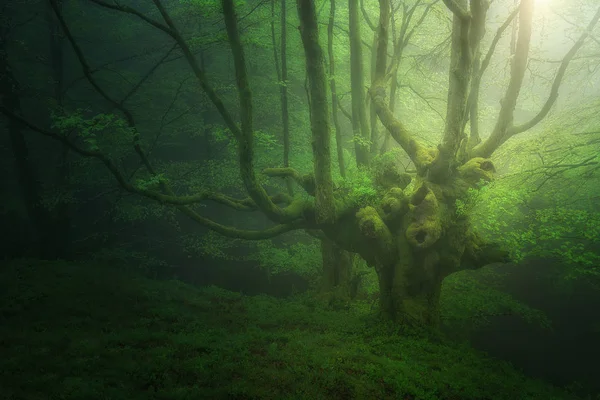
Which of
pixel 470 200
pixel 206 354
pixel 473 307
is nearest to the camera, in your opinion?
pixel 206 354

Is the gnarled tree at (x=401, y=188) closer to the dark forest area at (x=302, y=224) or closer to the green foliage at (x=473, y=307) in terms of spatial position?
the dark forest area at (x=302, y=224)

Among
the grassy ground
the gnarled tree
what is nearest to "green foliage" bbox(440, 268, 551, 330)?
the gnarled tree

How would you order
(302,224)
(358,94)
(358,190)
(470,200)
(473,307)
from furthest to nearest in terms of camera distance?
(358,94) → (473,307) → (302,224) → (358,190) → (470,200)

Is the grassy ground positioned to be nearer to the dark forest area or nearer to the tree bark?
the dark forest area

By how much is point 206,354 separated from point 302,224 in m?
4.07

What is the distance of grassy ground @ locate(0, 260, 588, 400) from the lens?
464 centimetres

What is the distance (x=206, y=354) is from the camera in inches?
226

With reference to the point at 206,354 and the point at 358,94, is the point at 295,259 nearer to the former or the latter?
the point at 358,94

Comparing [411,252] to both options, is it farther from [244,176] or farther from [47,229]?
[47,229]

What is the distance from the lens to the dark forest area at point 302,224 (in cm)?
559

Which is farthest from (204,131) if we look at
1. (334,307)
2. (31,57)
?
(334,307)

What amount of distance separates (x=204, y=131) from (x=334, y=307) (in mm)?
9449

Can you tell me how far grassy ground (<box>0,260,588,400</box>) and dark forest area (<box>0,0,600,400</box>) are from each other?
0.15 ft

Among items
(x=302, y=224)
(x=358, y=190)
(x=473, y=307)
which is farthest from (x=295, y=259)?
(x=473, y=307)
